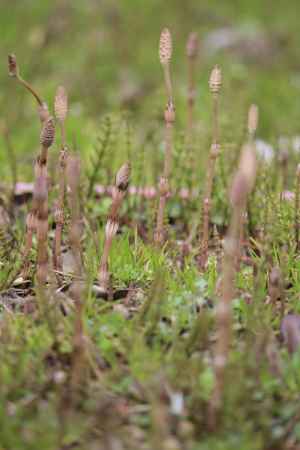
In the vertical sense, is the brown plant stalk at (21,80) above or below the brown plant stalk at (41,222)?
above

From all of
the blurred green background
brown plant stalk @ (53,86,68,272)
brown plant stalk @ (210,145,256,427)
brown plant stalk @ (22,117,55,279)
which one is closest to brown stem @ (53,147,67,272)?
brown plant stalk @ (53,86,68,272)

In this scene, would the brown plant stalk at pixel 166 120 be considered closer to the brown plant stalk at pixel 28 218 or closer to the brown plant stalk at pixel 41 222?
the brown plant stalk at pixel 28 218

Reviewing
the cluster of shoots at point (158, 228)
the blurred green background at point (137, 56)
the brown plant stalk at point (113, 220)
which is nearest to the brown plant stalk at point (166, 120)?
the cluster of shoots at point (158, 228)

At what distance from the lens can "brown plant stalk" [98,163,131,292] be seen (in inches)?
101

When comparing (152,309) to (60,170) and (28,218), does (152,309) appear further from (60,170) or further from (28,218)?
(60,170)

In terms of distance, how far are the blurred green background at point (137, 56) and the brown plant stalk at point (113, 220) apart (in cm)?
256

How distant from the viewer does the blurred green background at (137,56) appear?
20.1 ft

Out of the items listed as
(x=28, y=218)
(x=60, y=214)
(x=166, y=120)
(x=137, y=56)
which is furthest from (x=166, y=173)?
(x=137, y=56)

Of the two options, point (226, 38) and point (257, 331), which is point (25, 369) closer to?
point (257, 331)

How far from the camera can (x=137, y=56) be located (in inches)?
323

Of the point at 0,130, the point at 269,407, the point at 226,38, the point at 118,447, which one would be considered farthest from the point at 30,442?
the point at 226,38

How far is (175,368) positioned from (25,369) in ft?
1.49

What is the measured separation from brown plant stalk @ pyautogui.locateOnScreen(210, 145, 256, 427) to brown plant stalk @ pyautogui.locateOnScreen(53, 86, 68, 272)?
0.94m

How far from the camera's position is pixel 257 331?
2.38 m
